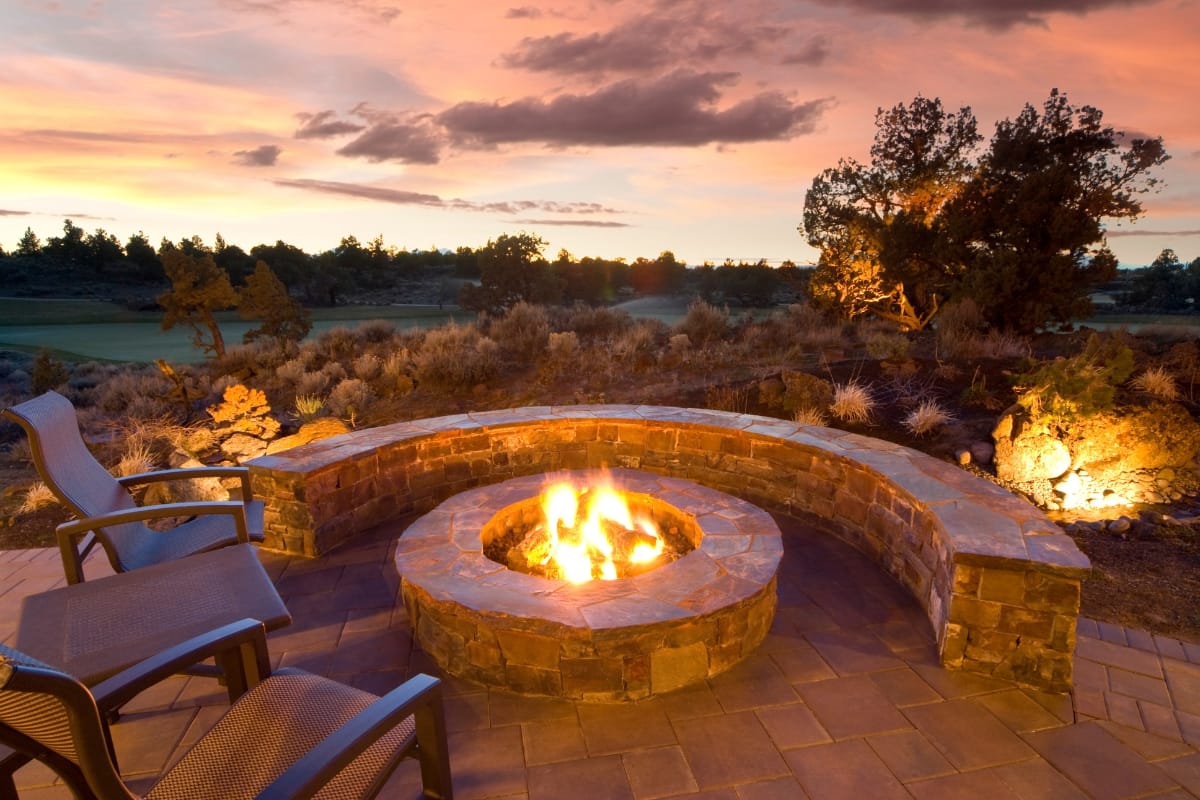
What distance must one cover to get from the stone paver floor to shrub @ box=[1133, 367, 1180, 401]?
521 cm

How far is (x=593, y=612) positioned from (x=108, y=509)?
8.31ft

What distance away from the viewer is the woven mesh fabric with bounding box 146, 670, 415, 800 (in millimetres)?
1645

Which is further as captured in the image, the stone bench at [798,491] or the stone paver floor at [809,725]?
the stone bench at [798,491]

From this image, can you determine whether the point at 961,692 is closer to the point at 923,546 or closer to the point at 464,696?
the point at 923,546

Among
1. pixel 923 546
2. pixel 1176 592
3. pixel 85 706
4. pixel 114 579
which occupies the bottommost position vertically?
pixel 1176 592

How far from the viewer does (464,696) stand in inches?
111

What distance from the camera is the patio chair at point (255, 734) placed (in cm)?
131

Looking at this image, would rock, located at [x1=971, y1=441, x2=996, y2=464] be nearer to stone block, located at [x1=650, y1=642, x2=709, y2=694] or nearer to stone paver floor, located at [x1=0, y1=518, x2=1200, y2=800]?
stone paver floor, located at [x1=0, y1=518, x2=1200, y2=800]

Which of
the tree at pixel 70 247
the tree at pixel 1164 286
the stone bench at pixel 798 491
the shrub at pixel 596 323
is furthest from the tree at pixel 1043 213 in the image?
the tree at pixel 70 247

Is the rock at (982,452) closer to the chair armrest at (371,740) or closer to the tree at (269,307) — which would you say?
the chair armrest at (371,740)

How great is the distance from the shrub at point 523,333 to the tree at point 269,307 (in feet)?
23.0

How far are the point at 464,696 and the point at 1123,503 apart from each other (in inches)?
255

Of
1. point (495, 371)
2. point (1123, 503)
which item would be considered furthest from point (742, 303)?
point (1123, 503)

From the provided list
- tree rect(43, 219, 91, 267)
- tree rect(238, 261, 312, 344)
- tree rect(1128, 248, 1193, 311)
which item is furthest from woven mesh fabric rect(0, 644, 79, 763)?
tree rect(43, 219, 91, 267)
